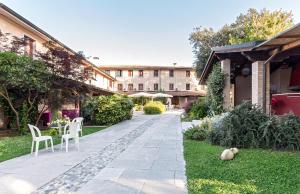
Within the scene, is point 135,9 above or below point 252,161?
above

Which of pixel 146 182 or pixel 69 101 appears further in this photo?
pixel 69 101

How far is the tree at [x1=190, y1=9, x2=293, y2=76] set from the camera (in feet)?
101

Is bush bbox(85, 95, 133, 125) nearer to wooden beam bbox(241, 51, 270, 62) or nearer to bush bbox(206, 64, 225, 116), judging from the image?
bush bbox(206, 64, 225, 116)

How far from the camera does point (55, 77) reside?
13.7 m

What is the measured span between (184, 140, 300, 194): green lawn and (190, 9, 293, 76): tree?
24261mm

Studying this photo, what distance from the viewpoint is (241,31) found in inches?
1313

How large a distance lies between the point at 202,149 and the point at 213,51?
623cm

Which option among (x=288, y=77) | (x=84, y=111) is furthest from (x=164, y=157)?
(x=84, y=111)

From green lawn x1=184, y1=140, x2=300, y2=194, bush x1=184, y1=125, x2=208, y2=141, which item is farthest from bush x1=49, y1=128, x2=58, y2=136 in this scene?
green lawn x1=184, y1=140, x2=300, y2=194

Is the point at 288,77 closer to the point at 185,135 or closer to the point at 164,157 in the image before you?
the point at 185,135

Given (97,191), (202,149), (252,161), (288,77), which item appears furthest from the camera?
(288,77)

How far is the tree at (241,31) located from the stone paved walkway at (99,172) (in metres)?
24.4

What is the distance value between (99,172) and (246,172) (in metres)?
3.15

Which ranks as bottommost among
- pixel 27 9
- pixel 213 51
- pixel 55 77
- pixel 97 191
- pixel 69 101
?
pixel 97 191
